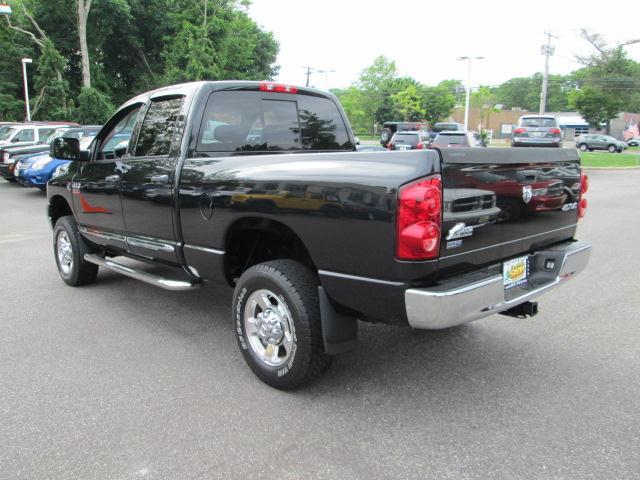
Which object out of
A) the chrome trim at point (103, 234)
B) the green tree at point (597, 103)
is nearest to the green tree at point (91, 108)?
the chrome trim at point (103, 234)

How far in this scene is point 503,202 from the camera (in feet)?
9.75

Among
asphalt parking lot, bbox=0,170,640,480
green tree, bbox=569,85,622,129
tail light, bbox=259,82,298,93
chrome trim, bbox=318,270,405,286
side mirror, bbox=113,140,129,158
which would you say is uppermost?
green tree, bbox=569,85,622,129

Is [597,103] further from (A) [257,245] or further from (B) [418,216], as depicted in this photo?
(B) [418,216]

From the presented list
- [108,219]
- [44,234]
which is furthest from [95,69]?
[108,219]

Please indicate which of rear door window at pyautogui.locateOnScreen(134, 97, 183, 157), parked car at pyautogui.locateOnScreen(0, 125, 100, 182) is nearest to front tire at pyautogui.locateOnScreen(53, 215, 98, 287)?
rear door window at pyautogui.locateOnScreen(134, 97, 183, 157)

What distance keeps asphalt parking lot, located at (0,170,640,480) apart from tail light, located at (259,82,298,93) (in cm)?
203

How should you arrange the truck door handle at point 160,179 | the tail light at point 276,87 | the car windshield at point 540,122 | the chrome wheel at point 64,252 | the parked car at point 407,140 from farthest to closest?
1. the parked car at point 407,140
2. the car windshield at point 540,122
3. the chrome wheel at point 64,252
4. the tail light at point 276,87
5. the truck door handle at point 160,179

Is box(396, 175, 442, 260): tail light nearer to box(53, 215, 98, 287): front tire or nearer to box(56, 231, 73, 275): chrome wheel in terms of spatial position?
box(53, 215, 98, 287): front tire

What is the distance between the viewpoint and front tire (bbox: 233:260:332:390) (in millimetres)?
3059

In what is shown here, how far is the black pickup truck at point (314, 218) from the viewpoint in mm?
2617

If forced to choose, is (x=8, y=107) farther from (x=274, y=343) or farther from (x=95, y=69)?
(x=274, y=343)

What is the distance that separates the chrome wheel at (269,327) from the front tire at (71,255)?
9.33 ft

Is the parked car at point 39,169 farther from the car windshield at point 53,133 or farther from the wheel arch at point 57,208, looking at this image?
the wheel arch at point 57,208

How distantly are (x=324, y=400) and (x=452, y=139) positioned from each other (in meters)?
17.6
